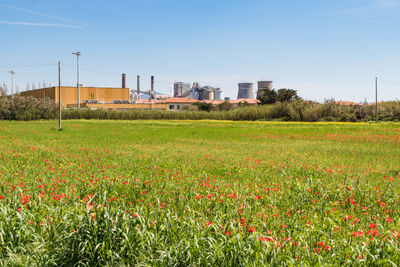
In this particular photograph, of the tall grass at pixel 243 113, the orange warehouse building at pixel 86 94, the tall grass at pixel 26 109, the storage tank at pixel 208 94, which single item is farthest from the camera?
the storage tank at pixel 208 94

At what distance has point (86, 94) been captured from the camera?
114 metres

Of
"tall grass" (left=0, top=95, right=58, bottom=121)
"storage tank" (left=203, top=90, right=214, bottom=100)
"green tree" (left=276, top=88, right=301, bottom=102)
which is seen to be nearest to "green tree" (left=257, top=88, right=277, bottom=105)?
"green tree" (left=276, top=88, right=301, bottom=102)

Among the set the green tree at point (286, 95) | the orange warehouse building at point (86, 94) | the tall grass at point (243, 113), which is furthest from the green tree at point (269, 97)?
the orange warehouse building at point (86, 94)

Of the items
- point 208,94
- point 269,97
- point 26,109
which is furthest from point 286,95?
point 208,94

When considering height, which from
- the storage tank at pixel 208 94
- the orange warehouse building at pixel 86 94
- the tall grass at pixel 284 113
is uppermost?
the storage tank at pixel 208 94

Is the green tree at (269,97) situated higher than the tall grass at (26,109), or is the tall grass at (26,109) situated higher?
the green tree at (269,97)

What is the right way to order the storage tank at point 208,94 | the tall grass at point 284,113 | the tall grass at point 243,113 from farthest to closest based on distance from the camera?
the storage tank at point 208,94
the tall grass at point 243,113
the tall grass at point 284,113

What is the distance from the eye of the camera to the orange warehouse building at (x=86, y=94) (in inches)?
4198

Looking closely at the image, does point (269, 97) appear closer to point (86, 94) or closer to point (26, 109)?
point (26, 109)

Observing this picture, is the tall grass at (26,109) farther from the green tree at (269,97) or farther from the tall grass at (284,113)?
the green tree at (269,97)

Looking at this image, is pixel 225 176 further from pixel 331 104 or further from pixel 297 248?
pixel 331 104

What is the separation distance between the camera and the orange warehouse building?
350ft

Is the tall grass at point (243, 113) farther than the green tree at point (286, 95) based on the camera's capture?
No

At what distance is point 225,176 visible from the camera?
1045 cm
